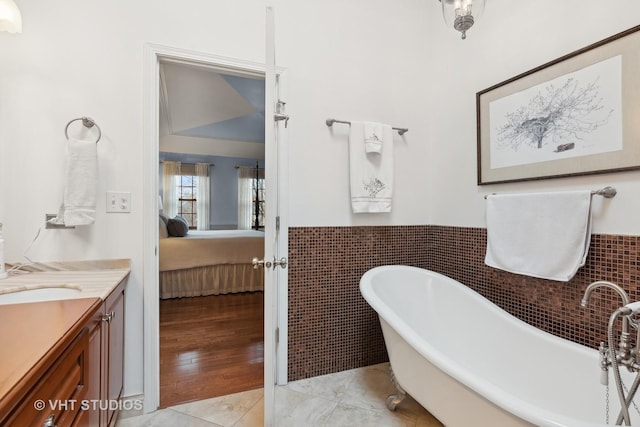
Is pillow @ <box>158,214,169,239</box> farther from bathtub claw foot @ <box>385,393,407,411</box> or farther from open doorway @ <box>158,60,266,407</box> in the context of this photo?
bathtub claw foot @ <box>385,393,407,411</box>

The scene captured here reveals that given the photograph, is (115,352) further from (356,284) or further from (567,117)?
(567,117)

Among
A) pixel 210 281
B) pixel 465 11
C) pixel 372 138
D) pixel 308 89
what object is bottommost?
pixel 210 281

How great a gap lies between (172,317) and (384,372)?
6.96 feet

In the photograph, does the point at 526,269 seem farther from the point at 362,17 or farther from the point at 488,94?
the point at 362,17

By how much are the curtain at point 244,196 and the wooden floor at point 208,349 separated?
3.82 metres

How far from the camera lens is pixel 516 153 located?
174 centimetres

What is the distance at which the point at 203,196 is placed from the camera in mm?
6980

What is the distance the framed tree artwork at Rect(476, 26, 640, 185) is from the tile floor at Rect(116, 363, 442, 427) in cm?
145

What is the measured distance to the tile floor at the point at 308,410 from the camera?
160 cm

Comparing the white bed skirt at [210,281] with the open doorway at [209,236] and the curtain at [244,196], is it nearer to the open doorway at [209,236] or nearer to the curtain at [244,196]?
the open doorway at [209,236]

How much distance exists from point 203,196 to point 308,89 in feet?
18.4

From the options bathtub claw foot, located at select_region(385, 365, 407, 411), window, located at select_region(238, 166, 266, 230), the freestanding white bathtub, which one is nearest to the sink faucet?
the freestanding white bathtub

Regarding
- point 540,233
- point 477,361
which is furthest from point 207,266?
point 540,233

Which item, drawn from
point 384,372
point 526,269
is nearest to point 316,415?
point 384,372
